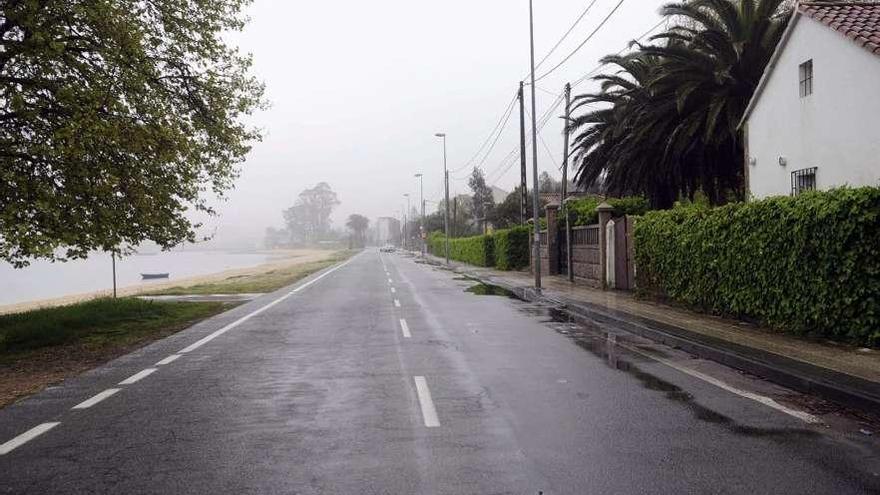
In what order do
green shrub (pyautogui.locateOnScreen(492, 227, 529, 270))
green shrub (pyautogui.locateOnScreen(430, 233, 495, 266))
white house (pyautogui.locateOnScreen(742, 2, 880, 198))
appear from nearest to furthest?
white house (pyautogui.locateOnScreen(742, 2, 880, 198)) → green shrub (pyautogui.locateOnScreen(492, 227, 529, 270)) → green shrub (pyautogui.locateOnScreen(430, 233, 495, 266))

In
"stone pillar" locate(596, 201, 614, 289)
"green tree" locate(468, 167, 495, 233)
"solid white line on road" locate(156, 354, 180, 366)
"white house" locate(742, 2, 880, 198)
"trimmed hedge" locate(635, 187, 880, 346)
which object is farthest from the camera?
"green tree" locate(468, 167, 495, 233)

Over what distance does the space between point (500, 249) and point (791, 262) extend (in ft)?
92.5

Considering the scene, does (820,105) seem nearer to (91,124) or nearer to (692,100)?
(692,100)

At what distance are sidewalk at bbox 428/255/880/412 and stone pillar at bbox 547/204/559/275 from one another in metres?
13.1

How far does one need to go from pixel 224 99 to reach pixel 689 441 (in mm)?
12157

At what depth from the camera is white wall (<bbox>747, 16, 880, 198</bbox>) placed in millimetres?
14914

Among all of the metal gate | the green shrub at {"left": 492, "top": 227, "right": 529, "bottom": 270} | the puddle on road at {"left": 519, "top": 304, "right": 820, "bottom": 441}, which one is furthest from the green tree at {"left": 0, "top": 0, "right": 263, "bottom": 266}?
the green shrub at {"left": 492, "top": 227, "right": 529, "bottom": 270}

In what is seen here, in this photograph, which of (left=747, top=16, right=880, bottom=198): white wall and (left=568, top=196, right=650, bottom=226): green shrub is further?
(left=568, top=196, right=650, bottom=226): green shrub

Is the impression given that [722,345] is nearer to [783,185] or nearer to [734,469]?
[734,469]

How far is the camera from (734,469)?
4.51m

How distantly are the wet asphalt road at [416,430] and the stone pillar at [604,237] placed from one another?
35.4 ft

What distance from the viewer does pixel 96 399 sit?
6.96 m

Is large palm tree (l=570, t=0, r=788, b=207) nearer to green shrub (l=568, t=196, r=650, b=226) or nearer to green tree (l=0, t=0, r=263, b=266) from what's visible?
green shrub (l=568, t=196, r=650, b=226)

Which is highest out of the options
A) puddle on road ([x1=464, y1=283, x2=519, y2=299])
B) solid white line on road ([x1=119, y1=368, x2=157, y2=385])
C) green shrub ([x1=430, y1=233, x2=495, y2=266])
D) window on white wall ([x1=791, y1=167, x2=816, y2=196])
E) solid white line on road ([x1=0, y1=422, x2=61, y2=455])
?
window on white wall ([x1=791, y1=167, x2=816, y2=196])
